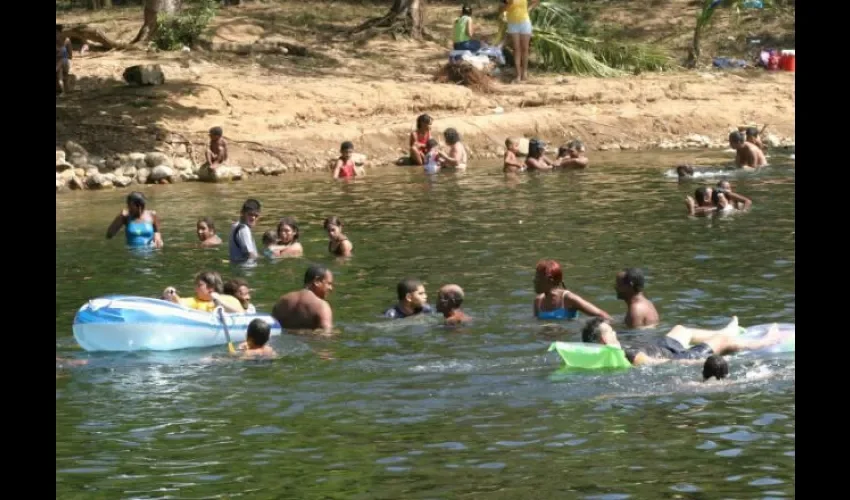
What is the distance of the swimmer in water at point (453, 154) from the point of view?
94.5ft

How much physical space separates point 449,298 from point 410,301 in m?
0.44

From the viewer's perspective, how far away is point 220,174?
27625 millimetres

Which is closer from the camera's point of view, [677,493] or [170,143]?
[677,493]

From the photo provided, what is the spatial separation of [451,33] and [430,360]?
23559mm

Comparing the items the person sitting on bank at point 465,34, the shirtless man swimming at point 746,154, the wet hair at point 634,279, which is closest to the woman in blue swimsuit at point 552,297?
the wet hair at point 634,279

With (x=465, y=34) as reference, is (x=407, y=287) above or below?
below

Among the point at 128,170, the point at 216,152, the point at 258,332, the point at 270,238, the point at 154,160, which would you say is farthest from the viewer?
the point at 154,160

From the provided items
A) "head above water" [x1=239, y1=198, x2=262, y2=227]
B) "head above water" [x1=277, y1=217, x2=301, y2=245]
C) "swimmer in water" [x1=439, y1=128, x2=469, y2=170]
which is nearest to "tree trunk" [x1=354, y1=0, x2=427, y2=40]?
"swimmer in water" [x1=439, y1=128, x2=469, y2=170]

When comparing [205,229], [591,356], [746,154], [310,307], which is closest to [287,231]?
[205,229]

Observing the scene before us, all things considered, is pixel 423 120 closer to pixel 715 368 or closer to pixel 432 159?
pixel 432 159

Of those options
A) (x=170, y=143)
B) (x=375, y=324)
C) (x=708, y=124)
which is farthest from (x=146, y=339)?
(x=708, y=124)

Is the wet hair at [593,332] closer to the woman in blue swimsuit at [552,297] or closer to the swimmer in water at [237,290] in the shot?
the woman in blue swimsuit at [552,297]
